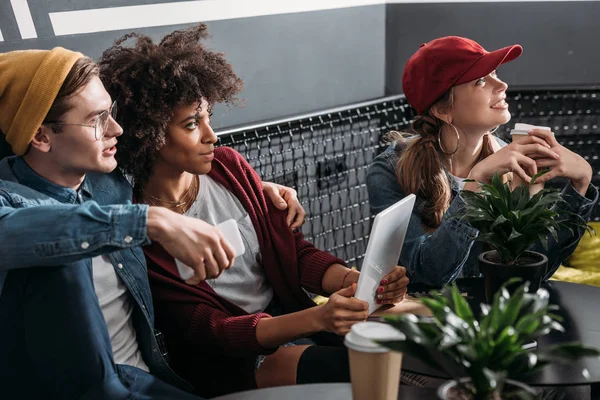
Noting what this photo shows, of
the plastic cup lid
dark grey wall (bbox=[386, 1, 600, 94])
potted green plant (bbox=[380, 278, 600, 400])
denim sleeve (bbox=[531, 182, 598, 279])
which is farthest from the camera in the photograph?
dark grey wall (bbox=[386, 1, 600, 94])

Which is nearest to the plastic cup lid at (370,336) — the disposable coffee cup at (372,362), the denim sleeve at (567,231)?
the disposable coffee cup at (372,362)

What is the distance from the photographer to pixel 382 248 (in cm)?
180

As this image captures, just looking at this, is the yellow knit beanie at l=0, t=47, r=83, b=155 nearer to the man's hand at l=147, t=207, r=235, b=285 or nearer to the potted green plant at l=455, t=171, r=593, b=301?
the man's hand at l=147, t=207, r=235, b=285

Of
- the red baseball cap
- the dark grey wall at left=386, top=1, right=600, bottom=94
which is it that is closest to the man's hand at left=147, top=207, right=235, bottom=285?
the red baseball cap

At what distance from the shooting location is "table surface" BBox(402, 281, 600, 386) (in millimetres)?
1584

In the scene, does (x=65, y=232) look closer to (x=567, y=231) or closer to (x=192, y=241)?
(x=192, y=241)

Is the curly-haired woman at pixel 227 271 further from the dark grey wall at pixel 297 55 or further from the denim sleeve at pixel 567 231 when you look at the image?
the dark grey wall at pixel 297 55

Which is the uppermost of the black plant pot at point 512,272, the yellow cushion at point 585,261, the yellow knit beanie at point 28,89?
the yellow knit beanie at point 28,89

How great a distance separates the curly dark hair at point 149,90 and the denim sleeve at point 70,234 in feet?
1.87

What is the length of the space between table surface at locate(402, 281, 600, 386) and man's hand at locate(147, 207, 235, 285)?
482 mm

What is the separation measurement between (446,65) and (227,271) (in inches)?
Answer: 38.7

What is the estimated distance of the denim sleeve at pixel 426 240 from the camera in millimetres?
2217

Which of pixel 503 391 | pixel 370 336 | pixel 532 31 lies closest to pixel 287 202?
pixel 370 336

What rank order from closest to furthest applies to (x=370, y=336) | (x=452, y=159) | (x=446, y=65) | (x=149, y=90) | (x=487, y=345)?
A: 1. (x=487, y=345)
2. (x=370, y=336)
3. (x=149, y=90)
4. (x=446, y=65)
5. (x=452, y=159)
